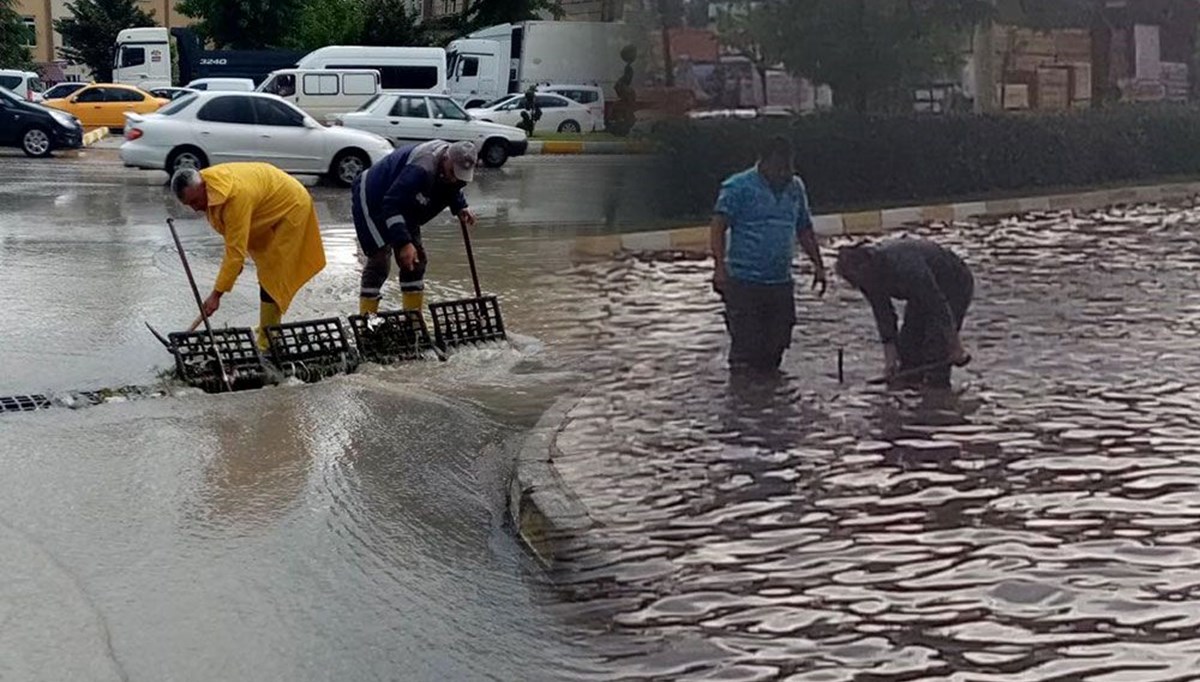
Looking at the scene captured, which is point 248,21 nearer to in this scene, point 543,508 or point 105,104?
point 105,104

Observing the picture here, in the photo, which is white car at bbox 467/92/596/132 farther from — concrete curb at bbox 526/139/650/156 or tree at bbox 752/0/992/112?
tree at bbox 752/0/992/112

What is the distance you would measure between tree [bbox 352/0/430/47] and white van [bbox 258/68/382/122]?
11465 millimetres

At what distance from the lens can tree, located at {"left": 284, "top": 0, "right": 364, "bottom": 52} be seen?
1767 inches

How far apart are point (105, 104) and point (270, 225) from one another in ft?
93.5

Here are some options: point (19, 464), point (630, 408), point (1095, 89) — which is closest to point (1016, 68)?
point (1095, 89)

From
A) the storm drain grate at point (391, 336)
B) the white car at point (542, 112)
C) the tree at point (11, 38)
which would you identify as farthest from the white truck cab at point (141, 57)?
the storm drain grate at point (391, 336)

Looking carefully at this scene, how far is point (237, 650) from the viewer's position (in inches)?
184

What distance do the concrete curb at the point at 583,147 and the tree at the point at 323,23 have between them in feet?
50.4

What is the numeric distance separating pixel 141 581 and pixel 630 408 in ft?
10.8

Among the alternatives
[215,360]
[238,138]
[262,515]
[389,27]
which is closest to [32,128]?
[238,138]

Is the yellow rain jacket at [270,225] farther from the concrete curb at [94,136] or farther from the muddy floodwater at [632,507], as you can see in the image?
the concrete curb at [94,136]

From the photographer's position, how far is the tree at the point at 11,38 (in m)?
47.8

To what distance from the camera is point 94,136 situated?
32250 millimetres

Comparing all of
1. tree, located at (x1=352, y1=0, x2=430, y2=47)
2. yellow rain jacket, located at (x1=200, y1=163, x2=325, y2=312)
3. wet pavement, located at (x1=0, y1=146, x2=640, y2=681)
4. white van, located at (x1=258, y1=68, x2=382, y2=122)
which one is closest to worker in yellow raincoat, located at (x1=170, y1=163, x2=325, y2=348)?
yellow rain jacket, located at (x1=200, y1=163, x2=325, y2=312)
